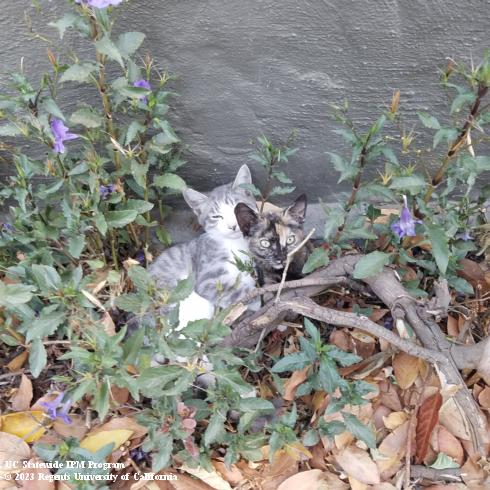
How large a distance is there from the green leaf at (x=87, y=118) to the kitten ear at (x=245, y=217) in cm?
64

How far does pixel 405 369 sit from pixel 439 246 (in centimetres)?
58

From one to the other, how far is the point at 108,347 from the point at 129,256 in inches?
39.2

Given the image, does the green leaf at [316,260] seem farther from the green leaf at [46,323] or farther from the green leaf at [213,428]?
the green leaf at [46,323]

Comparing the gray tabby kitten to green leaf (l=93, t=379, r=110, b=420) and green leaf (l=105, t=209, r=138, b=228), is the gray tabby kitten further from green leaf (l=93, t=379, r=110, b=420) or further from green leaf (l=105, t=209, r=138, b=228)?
green leaf (l=93, t=379, r=110, b=420)

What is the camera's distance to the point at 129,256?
236cm

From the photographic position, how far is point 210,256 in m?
2.28

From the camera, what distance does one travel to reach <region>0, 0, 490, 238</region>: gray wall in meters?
1.75

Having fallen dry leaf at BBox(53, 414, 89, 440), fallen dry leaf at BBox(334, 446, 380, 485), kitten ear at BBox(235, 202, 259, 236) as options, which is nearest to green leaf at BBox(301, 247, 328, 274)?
kitten ear at BBox(235, 202, 259, 236)

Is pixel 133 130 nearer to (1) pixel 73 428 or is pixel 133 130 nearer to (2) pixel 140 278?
(2) pixel 140 278

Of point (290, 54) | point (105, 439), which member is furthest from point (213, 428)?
point (290, 54)

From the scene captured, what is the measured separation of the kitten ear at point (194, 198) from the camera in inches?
92.4

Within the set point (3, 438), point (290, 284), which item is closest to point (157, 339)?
point (290, 284)

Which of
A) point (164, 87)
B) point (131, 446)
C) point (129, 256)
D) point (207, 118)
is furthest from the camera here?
point (129, 256)

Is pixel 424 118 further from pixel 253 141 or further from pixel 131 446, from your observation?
pixel 131 446
